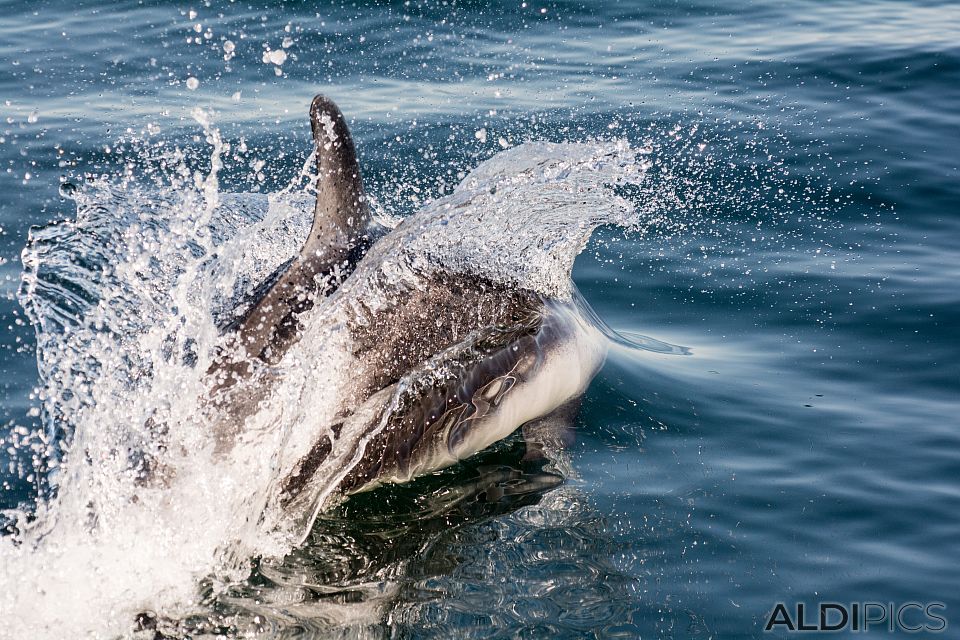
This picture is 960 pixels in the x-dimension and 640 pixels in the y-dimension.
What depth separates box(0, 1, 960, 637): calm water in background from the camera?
4.70 meters

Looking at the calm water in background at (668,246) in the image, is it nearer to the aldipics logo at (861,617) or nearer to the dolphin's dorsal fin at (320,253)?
the aldipics logo at (861,617)

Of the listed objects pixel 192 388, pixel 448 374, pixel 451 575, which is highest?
pixel 192 388

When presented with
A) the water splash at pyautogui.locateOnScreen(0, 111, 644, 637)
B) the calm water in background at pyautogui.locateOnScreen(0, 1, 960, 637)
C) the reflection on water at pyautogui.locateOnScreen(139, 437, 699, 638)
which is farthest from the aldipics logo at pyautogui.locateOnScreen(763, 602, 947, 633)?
the water splash at pyautogui.locateOnScreen(0, 111, 644, 637)

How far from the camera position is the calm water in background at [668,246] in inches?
185

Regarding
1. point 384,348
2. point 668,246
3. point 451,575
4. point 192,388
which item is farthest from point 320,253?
point 668,246

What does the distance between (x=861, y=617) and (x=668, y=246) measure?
416 cm

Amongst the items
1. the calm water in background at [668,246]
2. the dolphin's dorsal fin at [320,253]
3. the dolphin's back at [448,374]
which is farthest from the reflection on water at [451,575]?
the dolphin's dorsal fin at [320,253]

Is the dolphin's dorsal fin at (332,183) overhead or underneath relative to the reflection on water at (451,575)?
overhead

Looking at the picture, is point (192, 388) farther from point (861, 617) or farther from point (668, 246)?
point (668, 246)

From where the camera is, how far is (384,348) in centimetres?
506

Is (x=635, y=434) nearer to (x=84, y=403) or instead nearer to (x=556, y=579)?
(x=556, y=579)

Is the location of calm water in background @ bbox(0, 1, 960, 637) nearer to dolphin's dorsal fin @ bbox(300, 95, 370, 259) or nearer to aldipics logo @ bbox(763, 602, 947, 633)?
aldipics logo @ bbox(763, 602, 947, 633)

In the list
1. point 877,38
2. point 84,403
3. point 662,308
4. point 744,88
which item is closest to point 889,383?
point 662,308

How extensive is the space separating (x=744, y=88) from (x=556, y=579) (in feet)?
A: 24.5
